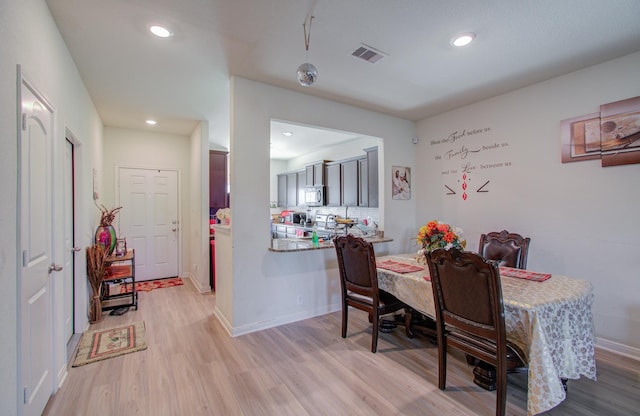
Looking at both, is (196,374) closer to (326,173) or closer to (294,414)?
(294,414)

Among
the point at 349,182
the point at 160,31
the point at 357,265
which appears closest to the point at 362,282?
the point at 357,265

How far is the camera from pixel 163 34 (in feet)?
7.60

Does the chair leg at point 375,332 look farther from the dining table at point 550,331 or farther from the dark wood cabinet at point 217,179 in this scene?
the dark wood cabinet at point 217,179

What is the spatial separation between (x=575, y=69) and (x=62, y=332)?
5.18m

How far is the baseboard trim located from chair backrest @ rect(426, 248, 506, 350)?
1.93 m

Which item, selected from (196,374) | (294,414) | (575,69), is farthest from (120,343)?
(575,69)

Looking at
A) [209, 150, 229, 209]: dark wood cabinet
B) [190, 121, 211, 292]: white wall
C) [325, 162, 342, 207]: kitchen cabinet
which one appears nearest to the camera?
[190, 121, 211, 292]: white wall

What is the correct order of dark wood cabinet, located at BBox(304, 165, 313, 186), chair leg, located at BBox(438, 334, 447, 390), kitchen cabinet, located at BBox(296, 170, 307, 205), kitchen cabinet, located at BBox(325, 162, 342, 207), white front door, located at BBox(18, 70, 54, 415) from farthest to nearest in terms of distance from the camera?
kitchen cabinet, located at BBox(296, 170, 307, 205)
dark wood cabinet, located at BBox(304, 165, 313, 186)
kitchen cabinet, located at BBox(325, 162, 342, 207)
chair leg, located at BBox(438, 334, 447, 390)
white front door, located at BBox(18, 70, 54, 415)

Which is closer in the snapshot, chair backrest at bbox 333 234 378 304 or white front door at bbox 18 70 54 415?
white front door at bbox 18 70 54 415

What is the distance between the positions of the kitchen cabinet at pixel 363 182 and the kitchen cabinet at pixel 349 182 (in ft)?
0.25

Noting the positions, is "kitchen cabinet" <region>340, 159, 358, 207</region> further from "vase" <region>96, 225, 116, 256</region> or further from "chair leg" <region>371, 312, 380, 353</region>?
"vase" <region>96, 225, 116, 256</region>

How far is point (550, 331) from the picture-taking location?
1745 mm

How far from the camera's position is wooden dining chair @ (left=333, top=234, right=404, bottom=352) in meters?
2.62

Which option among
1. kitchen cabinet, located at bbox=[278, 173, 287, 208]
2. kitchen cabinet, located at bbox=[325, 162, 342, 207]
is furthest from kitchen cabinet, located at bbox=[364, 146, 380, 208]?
kitchen cabinet, located at bbox=[278, 173, 287, 208]
